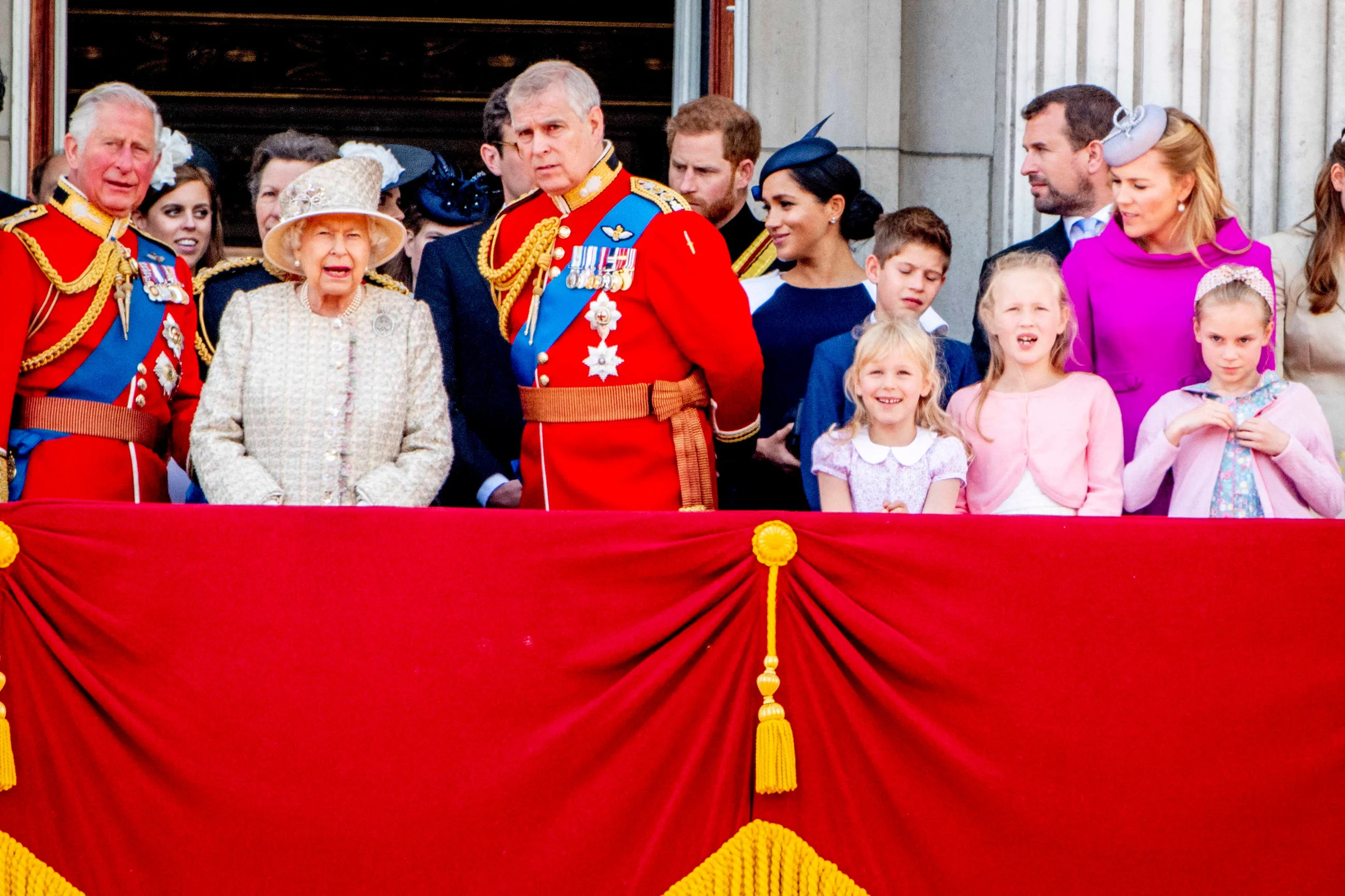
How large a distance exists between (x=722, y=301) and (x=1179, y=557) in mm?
1170

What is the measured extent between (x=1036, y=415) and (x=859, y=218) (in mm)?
1087

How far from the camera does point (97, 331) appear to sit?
425 cm

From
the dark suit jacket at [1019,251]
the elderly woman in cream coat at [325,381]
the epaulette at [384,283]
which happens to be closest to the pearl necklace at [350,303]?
the elderly woman in cream coat at [325,381]

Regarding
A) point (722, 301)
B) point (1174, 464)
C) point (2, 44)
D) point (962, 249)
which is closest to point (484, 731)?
point (722, 301)

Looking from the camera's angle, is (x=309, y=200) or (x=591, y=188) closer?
(x=309, y=200)

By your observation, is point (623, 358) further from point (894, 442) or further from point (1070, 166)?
point (1070, 166)

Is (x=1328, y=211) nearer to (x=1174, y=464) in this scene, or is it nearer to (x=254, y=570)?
(x=1174, y=464)

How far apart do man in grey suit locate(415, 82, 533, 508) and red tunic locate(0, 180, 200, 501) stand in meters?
0.62

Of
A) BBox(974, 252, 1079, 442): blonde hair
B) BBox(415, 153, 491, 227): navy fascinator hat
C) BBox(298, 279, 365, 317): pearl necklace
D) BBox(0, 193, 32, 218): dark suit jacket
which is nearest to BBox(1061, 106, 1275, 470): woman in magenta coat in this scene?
BBox(974, 252, 1079, 442): blonde hair

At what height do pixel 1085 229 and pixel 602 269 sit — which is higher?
pixel 1085 229

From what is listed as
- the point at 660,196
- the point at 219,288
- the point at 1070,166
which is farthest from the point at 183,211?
the point at 1070,166

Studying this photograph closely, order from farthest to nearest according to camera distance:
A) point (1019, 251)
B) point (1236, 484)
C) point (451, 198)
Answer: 1. point (451, 198)
2. point (1019, 251)
3. point (1236, 484)

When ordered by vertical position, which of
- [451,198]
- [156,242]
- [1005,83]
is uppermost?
[1005,83]

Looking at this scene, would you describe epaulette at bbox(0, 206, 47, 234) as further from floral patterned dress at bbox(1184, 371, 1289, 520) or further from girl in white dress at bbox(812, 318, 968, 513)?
floral patterned dress at bbox(1184, 371, 1289, 520)
